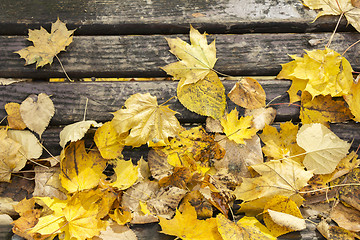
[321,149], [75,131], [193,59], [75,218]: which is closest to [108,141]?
[75,131]

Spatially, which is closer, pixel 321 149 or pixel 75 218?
pixel 75 218

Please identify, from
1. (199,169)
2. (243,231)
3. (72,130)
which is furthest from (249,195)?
(72,130)

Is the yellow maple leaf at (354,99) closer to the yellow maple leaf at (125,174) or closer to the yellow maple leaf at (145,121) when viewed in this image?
the yellow maple leaf at (145,121)

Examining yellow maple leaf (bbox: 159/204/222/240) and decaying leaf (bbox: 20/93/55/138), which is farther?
decaying leaf (bbox: 20/93/55/138)

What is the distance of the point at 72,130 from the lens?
4.44 ft

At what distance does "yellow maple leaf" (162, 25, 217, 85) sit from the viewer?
1428 millimetres

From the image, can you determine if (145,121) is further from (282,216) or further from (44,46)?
(282,216)

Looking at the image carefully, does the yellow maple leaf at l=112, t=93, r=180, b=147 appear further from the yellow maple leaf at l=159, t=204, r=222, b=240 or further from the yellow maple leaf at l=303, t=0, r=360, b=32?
the yellow maple leaf at l=303, t=0, r=360, b=32

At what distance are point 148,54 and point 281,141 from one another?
0.84m

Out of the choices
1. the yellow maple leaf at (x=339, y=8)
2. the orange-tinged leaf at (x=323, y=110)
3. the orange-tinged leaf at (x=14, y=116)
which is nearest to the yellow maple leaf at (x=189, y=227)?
the orange-tinged leaf at (x=323, y=110)

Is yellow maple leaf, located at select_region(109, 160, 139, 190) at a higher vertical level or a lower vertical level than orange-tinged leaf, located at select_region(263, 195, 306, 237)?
higher

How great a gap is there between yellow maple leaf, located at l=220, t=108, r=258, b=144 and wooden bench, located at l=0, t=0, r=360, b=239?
0.14 m

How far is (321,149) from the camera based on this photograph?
138 cm

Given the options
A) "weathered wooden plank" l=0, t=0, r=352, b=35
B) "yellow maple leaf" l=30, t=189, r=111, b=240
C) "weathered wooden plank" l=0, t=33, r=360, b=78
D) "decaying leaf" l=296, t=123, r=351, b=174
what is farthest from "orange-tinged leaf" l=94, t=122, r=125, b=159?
"decaying leaf" l=296, t=123, r=351, b=174
